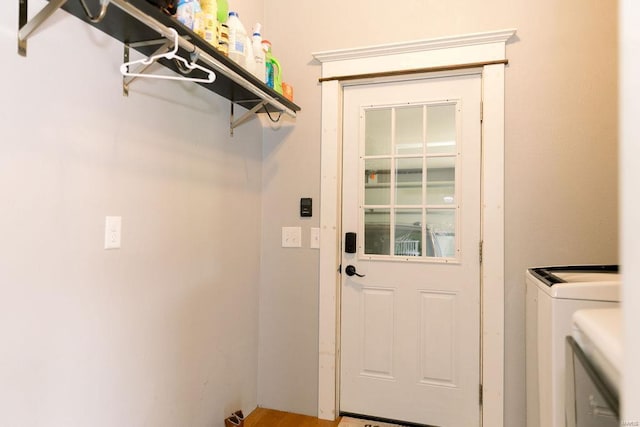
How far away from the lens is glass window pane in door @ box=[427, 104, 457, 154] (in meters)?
2.07

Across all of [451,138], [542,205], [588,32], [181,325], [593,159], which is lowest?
[181,325]

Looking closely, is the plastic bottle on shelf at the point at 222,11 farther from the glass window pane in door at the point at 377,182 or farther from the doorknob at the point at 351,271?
the doorknob at the point at 351,271

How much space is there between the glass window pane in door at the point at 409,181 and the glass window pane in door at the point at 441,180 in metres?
0.06

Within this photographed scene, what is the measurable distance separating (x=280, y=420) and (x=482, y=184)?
1829mm

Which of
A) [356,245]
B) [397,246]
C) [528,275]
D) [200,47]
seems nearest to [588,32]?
[528,275]

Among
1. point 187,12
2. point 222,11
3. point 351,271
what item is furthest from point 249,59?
point 351,271

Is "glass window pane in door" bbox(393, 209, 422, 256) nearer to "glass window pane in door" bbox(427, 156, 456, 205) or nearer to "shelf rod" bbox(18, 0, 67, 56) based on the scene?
"glass window pane in door" bbox(427, 156, 456, 205)

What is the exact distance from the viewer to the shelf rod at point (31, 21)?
94 cm

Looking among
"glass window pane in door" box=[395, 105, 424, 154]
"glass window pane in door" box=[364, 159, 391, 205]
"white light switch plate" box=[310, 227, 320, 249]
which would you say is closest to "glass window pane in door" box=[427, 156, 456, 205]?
"glass window pane in door" box=[395, 105, 424, 154]

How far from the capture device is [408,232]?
6.97ft

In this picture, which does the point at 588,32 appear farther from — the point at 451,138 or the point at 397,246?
the point at 397,246

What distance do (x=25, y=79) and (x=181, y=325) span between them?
43.0 inches

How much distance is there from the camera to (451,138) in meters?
2.07

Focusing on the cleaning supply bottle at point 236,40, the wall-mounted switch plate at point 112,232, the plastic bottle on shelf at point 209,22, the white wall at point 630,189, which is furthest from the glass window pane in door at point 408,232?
the white wall at point 630,189
